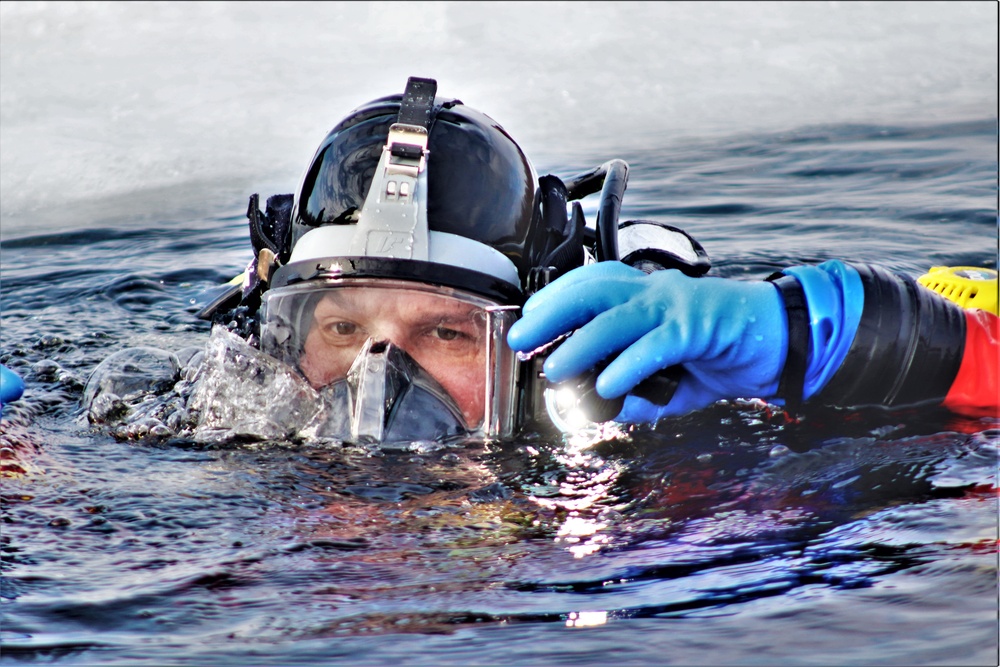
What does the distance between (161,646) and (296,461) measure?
0.94 metres

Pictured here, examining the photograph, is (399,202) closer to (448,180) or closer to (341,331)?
(448,180)

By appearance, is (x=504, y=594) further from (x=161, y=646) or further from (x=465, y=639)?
(x=161, y=646)

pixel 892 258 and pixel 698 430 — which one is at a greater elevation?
pixel 892 258

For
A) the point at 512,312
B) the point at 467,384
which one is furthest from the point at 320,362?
the point at 512,312

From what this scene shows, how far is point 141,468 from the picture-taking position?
2605mm

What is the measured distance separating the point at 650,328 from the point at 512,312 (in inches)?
18.0

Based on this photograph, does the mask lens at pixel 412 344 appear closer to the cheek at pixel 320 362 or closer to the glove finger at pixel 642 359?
the cheek at pixel 320 362

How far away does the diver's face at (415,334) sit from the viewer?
Answer: 2.75 metres

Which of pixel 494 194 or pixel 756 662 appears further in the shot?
pixel 494 194

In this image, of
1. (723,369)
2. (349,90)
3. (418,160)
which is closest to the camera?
(723,369)

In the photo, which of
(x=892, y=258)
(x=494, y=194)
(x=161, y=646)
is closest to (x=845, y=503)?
(x=494, y=194)

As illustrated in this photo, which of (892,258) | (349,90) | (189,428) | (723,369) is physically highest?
(349,90)

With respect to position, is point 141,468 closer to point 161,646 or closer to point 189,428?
point 189,428

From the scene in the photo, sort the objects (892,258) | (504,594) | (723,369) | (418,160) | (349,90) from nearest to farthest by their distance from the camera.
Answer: (504,594)
(723,369)
(418,160)
(892,258)
(349,90)
